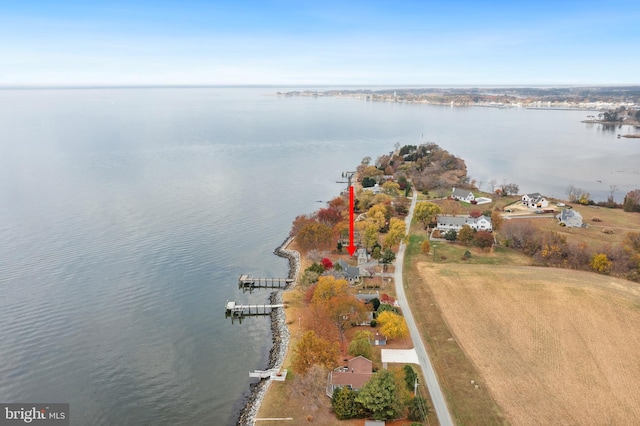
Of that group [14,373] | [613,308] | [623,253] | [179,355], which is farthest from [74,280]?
[623,253]

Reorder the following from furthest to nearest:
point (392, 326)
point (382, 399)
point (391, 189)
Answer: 1. point (391, 189)
2. point (392, 326)
3. point (382, 399)

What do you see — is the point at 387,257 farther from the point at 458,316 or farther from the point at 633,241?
the point at 633,241

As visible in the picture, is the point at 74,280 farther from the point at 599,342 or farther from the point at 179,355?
the point at 599,342

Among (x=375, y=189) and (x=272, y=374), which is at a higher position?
(x=375, y=189)

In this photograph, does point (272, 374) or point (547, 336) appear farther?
point (547, 336)

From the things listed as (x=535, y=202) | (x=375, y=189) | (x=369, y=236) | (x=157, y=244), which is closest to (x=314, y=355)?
(x=369, y=236)

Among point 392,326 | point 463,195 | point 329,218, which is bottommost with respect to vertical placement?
point 392,326

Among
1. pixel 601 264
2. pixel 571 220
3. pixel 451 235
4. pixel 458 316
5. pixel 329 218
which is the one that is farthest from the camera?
pixel 571 220
